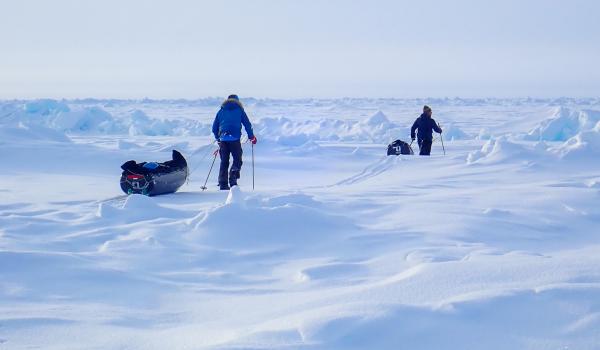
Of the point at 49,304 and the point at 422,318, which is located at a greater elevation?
the point at 422,318

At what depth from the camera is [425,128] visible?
44.8 ft

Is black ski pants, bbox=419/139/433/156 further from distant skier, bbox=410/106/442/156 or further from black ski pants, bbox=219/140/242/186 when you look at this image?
black ski pants, bbox=219/140/242/186

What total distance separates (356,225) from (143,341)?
309cm

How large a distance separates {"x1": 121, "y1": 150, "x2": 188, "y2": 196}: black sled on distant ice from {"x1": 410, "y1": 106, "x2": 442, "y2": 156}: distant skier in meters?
6.37

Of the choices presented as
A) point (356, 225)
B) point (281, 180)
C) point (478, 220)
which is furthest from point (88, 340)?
point (281, 180)

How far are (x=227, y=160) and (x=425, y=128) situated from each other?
589 cm

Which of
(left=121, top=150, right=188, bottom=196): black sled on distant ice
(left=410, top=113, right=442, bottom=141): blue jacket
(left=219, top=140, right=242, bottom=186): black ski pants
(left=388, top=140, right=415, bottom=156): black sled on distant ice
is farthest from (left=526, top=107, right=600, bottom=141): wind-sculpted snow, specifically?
(left=121, top=150, right=188, bottom=196): black sled on distant ice

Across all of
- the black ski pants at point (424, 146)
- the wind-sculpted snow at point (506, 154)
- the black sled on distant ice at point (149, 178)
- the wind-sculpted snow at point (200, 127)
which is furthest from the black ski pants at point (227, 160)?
the wind-sculpted snow at point (200, 127)

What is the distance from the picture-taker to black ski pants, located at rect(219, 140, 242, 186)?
892 cm

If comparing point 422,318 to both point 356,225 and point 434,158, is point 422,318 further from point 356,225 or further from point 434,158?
point 434,158

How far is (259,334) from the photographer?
279 centimetres

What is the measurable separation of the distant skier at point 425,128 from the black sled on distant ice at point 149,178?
6366mm

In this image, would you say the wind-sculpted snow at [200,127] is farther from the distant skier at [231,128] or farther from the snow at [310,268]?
the snow at [310,268]

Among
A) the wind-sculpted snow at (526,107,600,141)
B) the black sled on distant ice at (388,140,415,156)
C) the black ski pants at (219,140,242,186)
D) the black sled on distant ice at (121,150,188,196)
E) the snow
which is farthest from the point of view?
the wind-sculpted snow at (526,107,600,141)
